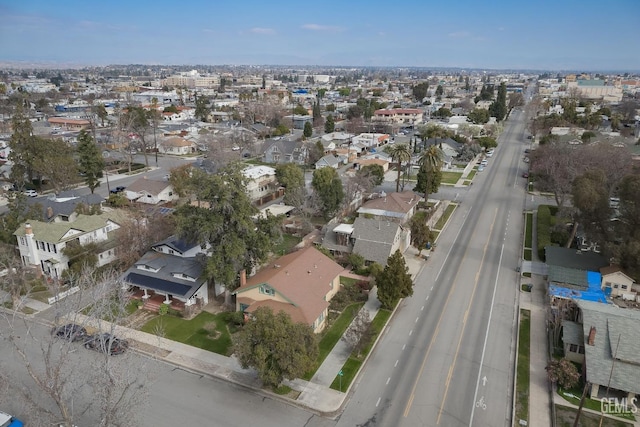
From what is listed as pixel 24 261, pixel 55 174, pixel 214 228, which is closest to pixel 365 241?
pixel 214 228

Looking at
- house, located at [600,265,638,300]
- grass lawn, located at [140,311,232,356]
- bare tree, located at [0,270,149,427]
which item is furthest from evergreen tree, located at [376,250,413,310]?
bare tree, located at [0,270,149,427]

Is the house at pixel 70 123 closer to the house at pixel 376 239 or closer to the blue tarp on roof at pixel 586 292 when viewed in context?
the house at pixel 376 239

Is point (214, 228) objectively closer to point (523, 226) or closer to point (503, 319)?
point (503, 319)

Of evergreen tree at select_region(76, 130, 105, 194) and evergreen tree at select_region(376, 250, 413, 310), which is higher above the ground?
evergreen tree at select_region(76, 130, 105, 194)

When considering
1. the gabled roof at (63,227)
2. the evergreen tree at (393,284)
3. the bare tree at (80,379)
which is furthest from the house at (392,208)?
the bare tree at (80,379)

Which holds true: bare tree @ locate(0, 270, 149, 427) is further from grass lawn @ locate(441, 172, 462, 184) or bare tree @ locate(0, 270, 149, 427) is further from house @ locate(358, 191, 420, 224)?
grass lawn @ locate(441, 172, 462, 184)
